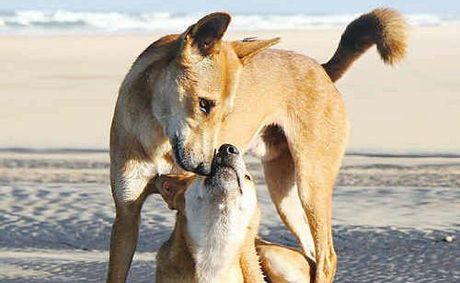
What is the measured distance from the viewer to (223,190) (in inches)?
216

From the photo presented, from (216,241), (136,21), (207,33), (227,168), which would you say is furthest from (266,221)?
(136,21)

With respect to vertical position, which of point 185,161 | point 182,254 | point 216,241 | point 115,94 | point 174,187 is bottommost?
point 115,94

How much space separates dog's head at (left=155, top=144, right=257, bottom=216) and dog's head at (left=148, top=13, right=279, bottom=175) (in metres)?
0.32

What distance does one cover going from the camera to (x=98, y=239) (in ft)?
27.4

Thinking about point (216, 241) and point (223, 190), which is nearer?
point (223, 190)

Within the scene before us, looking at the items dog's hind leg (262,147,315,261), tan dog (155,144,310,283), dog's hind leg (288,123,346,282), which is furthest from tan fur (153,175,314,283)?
dog's hind leg (262,147,315,261)

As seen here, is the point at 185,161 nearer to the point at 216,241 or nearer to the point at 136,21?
the point at 216,241

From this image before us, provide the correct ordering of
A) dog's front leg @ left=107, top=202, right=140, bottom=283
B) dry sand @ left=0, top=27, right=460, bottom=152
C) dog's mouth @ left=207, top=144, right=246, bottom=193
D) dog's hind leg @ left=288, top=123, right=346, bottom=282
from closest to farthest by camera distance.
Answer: dog's mouth @ left=207, top=144, right=246, bottom=193
dog's front leg @ left=107, top=202, right=140, bottom=283
dog's hind leg @ left=288, top=123, right=346, bottom=282
dry sand @ left=0, top=27, right=460, bottom=152

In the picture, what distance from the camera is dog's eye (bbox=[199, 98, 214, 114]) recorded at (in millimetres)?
6148

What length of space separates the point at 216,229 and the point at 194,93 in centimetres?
81

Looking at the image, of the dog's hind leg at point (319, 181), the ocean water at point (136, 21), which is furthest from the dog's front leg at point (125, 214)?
the ocean water at point (136, 21)

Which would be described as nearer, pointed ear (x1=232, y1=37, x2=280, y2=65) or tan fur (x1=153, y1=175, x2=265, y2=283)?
tan fur (x1=153, y1=175, x2=265, y2=283)

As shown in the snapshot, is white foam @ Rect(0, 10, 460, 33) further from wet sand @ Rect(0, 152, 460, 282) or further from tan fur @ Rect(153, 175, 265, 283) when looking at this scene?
tan fur @ Rect(153, 175, 265, 283)

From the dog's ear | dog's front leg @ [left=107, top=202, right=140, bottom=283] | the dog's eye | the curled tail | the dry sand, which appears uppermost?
the curled tail
